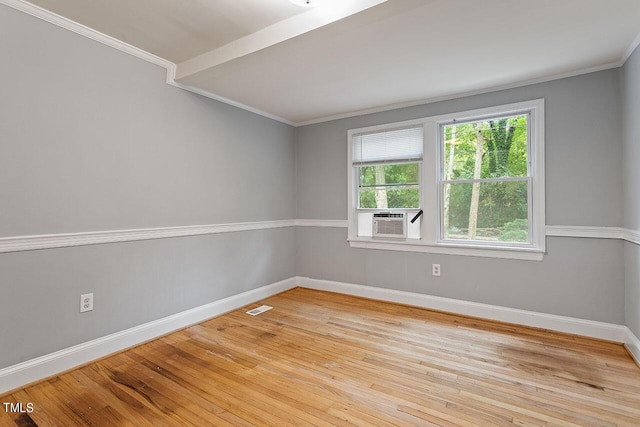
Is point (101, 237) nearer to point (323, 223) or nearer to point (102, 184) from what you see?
point (102, 184)

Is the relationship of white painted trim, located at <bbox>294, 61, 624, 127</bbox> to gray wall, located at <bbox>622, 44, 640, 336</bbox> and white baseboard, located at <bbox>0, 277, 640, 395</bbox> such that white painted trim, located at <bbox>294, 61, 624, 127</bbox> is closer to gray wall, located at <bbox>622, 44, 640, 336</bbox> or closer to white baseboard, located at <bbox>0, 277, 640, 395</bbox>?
gray wall, located at <bbox>622, 44, 640, 336</bbox>

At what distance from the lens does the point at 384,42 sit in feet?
7.47

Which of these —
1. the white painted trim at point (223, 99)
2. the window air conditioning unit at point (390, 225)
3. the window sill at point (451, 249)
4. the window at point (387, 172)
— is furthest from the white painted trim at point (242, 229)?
the white painted trim at point (223, 99)

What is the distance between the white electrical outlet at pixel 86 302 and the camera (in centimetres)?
227

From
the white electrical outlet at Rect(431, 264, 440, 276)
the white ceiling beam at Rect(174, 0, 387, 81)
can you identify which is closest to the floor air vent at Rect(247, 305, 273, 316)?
the white electrical outlet at Rect(431, 264, 440, 276)

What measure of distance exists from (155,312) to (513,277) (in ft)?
11.0

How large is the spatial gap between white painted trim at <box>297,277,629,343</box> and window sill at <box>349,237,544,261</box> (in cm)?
50

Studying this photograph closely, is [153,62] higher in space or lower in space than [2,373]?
higher

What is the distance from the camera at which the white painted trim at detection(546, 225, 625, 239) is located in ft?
8.60

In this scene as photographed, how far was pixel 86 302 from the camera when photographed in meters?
2.29

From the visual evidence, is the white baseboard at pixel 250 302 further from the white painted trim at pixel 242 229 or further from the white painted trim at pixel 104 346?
the white painted trim at pixel 242 229

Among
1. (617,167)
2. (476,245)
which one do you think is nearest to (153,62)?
(476,245)

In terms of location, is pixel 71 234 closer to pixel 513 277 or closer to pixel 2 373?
pixel 2 373

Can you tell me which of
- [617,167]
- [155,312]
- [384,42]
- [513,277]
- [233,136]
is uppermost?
[384,42]
